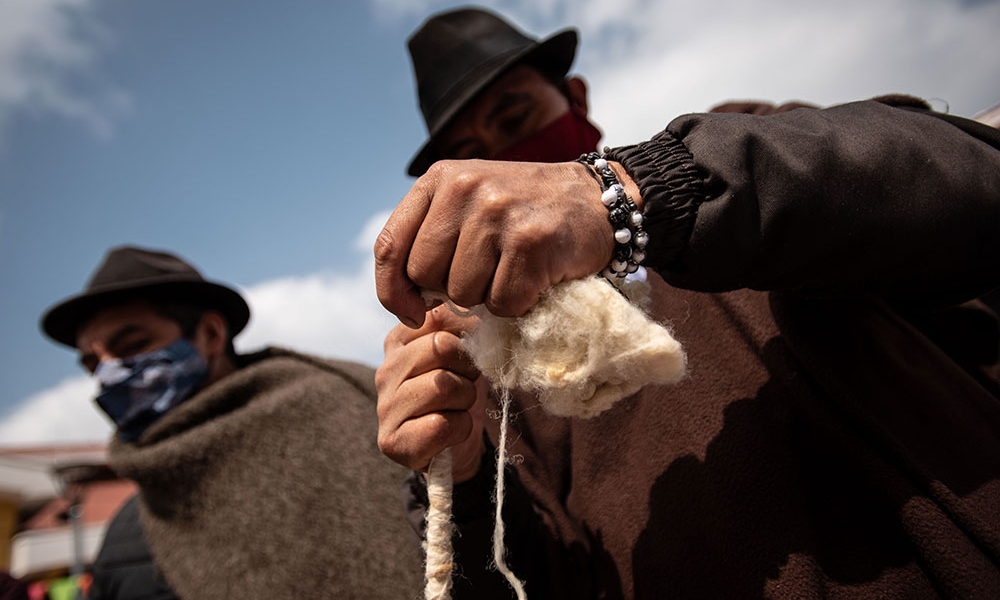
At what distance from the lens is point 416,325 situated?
976 mm

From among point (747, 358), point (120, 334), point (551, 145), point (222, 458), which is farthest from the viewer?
point (120, 334)

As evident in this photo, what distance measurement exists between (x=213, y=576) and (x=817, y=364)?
241 centimetres

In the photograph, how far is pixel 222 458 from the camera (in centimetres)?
254

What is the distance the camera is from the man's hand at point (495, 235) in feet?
2.68

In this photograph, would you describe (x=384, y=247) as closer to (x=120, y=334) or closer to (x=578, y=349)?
(x=578, y=349)

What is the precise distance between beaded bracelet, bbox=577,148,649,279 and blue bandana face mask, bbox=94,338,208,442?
249 cm

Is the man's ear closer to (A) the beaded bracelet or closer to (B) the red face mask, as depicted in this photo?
(B) the red face mask

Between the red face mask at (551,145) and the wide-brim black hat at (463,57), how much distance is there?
0.90 feet

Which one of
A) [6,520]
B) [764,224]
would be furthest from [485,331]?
[6,520]

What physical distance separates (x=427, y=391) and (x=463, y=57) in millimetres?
1668

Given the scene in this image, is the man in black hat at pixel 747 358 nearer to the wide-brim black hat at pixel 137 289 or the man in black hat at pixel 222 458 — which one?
the man in black hat at pixel 222 458

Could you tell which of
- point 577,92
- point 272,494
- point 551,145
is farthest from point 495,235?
point 272,494

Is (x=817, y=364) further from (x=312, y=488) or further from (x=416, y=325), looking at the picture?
(x=312, y=488)

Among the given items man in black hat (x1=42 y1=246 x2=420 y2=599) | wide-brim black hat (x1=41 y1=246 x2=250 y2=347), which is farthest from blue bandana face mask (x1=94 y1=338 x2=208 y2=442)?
wide-brim black hat (x1=41 y1=246 x2=250 y2=347)
